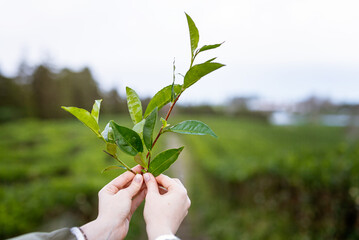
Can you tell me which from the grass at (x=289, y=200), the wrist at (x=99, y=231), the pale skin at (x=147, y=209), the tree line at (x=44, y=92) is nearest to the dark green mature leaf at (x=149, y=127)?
the pale skin at (x=147, y=209)

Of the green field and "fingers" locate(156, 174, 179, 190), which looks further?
the green field

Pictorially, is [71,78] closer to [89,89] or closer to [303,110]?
[89,89]

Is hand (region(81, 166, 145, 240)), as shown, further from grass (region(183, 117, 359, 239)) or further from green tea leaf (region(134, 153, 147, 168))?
grass (region(183, 117, 359, 239))

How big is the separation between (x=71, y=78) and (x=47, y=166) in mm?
6958

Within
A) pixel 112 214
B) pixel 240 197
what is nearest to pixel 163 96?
pixel 112 214

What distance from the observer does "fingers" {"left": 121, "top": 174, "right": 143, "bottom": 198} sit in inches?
25.9

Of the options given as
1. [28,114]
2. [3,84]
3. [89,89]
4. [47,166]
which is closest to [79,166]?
[47,166]

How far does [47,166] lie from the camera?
6.23 m

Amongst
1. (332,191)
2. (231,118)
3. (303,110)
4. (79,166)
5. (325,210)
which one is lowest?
(231,118)

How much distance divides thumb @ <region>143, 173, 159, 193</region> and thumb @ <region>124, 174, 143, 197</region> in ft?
0.05

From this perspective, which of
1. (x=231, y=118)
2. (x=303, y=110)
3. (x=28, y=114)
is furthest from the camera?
(x=231, y=118)

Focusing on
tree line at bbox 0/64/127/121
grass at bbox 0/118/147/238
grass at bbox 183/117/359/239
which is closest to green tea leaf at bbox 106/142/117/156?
grass at bbox 183/117/359/239

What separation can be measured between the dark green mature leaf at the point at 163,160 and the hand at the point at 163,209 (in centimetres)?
2

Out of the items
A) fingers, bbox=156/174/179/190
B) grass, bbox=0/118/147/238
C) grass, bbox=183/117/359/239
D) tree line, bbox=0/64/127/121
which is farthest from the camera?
tree line, bbox=0/64/127/121
